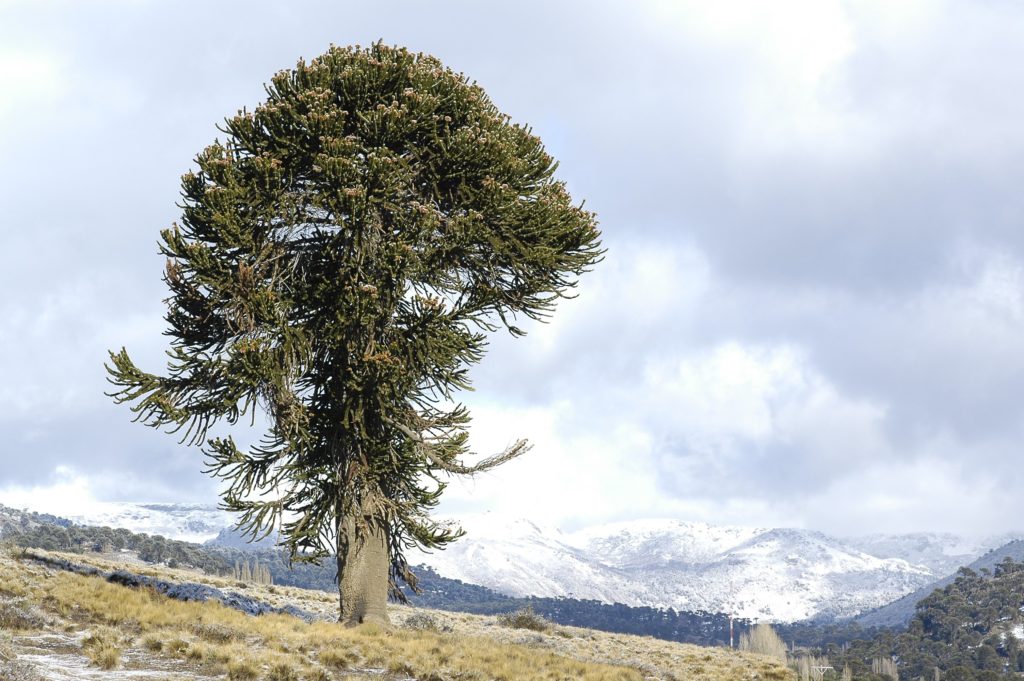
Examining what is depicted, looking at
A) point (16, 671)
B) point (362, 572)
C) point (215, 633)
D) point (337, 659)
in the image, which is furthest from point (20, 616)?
point (362, 572)

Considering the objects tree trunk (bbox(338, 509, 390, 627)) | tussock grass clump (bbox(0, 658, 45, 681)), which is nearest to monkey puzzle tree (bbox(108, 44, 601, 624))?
tree trunk (bbox(338, 509, 390, 627))

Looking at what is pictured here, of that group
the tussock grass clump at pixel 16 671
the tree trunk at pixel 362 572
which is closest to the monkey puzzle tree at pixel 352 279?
the tree trunk at pixel 362 572

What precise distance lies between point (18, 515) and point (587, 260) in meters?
193

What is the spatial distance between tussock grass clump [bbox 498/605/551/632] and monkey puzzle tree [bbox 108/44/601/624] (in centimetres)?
1064

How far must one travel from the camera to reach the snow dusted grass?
1581 centimetres

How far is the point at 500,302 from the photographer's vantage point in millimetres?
23531

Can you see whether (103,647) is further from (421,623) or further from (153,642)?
(421,623)

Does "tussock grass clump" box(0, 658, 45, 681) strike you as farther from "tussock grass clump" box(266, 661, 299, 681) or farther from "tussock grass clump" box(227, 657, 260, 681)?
"tussock grass clump" box(266, 661, 299, 681)

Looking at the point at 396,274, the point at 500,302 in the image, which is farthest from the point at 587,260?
the point at 396,274

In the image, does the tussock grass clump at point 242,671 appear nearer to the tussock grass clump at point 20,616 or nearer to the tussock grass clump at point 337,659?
the tussock grass clump at point 337,659

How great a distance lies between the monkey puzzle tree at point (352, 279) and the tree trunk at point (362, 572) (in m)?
0.04

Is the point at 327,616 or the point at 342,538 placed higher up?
the point at 342,538

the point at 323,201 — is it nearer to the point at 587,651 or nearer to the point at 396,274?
the point at 396,274

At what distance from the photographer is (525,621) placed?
109 feet
